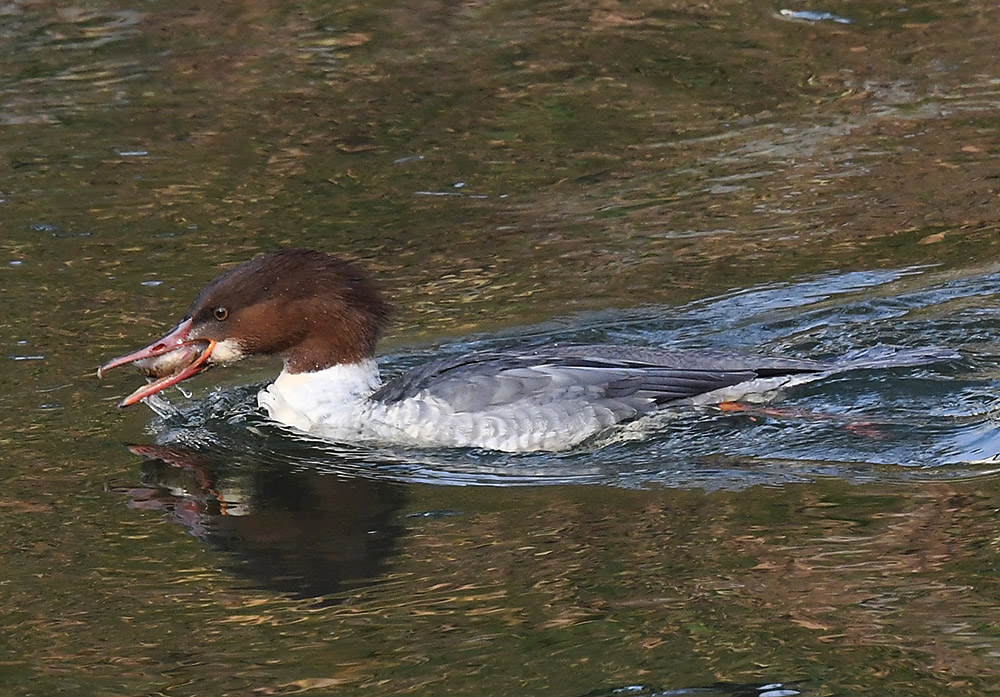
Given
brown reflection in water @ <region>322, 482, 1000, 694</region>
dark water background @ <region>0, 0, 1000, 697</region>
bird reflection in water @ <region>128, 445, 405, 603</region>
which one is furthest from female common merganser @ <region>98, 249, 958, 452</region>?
brown reflection in water @ <region>322, 482, 1000, 694</region>

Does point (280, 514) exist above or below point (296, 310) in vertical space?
below

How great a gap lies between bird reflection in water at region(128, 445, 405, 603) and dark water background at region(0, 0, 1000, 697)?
2cm

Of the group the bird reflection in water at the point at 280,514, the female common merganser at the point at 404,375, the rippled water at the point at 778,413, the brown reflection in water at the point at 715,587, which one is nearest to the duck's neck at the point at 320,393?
the female common merganser at the point at 404,375

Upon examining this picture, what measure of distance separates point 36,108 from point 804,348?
21.9 feet

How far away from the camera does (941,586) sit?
16.6 feet

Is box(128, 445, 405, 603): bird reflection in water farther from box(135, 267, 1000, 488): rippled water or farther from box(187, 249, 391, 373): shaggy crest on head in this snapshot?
box(187, 249, 391, 373): shaggy crest on head

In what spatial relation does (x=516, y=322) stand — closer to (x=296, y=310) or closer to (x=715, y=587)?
(x=296, y=310)

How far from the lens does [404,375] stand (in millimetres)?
6977

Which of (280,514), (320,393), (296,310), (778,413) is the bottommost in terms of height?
(778,413)

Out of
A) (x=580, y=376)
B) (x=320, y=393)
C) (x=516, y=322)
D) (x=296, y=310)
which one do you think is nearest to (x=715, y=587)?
(x=580, y=376)

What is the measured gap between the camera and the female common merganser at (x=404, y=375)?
264 inches

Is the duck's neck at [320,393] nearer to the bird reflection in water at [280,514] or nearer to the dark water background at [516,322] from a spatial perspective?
the dark water background at [516,322]

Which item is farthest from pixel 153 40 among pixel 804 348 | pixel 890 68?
pixel 804 348

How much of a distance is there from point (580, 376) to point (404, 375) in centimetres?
82
